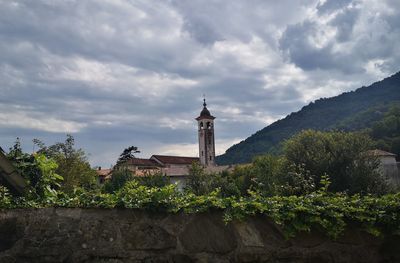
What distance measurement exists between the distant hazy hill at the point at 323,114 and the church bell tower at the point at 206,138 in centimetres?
872

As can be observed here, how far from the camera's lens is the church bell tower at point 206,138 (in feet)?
259

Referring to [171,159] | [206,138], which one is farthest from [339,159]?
[171,159]

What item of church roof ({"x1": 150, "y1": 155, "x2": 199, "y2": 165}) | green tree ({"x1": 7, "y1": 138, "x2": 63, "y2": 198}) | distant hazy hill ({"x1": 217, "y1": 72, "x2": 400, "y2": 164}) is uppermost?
distant hazy hill ({"x1": 217, "y1": 72, "x2": 400, "y2": 164})

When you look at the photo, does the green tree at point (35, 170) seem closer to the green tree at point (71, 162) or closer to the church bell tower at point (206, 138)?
the green tree at point (71, 162)

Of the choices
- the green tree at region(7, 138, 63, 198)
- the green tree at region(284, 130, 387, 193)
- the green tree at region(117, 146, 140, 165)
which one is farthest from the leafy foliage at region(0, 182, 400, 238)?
the green tree at region(117, 146, 140, 165)

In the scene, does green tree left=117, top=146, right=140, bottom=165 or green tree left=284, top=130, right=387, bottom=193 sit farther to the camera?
green tree left=117, top=146, right=140, bottom=165

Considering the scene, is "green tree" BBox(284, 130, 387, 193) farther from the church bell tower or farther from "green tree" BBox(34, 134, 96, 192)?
the church bell tower

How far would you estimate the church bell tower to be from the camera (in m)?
78.8

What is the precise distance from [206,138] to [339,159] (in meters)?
55.1

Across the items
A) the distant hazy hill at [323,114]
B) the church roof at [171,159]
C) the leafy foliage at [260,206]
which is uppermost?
the distant hazy hill at [323,114]

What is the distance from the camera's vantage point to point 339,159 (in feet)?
82.7

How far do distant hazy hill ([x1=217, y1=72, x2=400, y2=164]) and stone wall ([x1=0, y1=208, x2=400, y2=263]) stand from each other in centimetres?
7510

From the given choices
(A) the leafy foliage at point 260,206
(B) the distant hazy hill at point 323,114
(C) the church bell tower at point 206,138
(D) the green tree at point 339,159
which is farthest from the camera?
(B) the distant hazy hill at point 323,114

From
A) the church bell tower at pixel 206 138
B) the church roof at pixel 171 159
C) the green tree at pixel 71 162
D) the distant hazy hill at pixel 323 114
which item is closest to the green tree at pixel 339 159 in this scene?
the green tree at pixel 71 162
